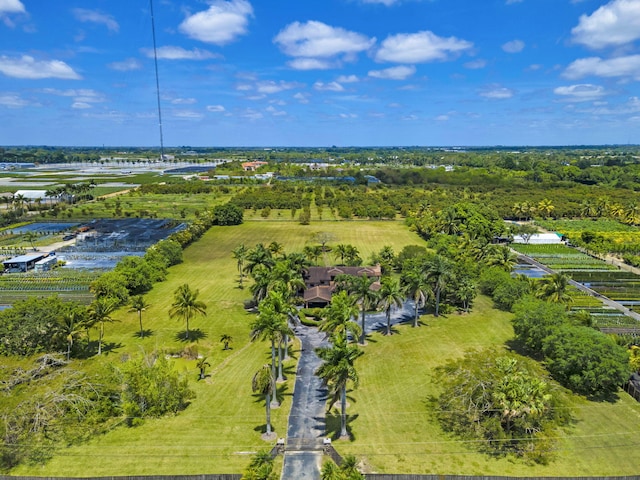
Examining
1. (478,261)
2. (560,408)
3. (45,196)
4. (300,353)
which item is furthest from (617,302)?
(45,196)

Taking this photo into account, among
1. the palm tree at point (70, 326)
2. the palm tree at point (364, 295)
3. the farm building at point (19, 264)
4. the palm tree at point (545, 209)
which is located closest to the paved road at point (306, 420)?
the palm tree at point (364, 295)

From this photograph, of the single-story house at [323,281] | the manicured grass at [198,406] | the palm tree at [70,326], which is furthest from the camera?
the single-story house at [323,281]

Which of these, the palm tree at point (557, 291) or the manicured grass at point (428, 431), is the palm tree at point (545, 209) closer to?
the palm tree at point (557, 291)

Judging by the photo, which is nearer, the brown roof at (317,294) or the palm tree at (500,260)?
the brown roof at (317,294)

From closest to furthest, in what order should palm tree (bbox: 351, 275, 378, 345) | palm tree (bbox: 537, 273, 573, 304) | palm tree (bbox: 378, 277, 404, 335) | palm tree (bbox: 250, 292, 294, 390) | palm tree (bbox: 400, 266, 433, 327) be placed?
palm tree (bbox: 250, 292, 294, 390) < palm tree (bbox: 351, 275, 378, 345) < palm tree (bbox: 378, 277, 404, 335) < palm tree (bbox: 400, 266, 433, 327) < palm tree (bbox: 537, 273, 573, 304)

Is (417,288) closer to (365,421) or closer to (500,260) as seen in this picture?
(365,421)

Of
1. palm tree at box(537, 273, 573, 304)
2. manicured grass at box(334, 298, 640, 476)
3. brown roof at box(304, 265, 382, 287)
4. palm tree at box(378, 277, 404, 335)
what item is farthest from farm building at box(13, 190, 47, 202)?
palm tree at box(537, 273, 573, 304)

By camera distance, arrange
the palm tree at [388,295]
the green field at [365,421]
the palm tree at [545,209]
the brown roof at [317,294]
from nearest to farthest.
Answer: the green field at [365,421] < the palm tree at [388,295] < the brown roof at [317,294] < the palm tree at [545,209]

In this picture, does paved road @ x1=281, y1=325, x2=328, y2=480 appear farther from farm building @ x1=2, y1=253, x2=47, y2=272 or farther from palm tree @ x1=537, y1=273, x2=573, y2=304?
farm building @ x1=2, y1=253, x2=47, y2=272
